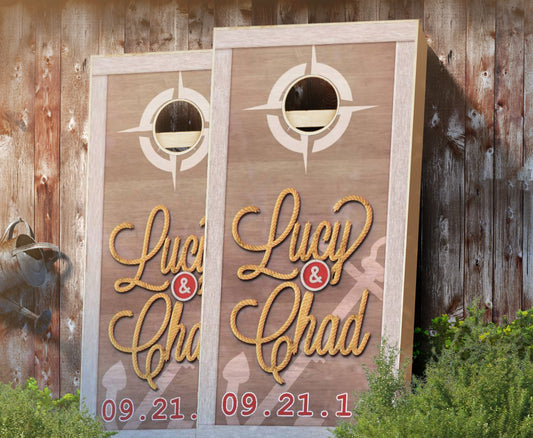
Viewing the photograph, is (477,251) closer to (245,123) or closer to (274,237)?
(274,237)

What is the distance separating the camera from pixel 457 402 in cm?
324

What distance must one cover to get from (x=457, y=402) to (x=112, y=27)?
3.52m

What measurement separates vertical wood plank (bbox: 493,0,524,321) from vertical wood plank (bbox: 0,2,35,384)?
315 cm

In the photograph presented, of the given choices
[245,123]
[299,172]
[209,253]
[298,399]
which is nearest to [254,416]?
[298,399]

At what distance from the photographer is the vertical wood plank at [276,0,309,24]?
5.01 m

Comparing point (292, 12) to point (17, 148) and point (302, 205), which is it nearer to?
point (302, 205)

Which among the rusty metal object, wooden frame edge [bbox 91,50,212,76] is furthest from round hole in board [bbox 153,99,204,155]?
the rusty metal object

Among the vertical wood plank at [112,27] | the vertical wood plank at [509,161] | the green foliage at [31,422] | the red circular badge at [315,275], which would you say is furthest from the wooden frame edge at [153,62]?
the green foliage at [31,422]

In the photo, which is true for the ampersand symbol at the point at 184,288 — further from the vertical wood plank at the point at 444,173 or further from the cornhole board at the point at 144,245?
the vertical wood plank at the point at 444,173

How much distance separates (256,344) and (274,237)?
604mm

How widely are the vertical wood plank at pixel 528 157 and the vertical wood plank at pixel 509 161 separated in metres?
0.03

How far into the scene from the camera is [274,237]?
438 cm

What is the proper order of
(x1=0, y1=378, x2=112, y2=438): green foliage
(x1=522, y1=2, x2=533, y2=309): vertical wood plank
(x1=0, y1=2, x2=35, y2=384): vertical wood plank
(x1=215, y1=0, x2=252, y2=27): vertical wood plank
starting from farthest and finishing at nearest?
(x1=0, y1=2, x2=35, y2=384): vertical wood plank
(x1=215, y1=0, x2=252, y2=27): vertical wood plank
(x1=522, y1=2, x2=533, y2=309): vertical wood plank
(x1=0, y1=378, x2=112, y2=438): green foliage

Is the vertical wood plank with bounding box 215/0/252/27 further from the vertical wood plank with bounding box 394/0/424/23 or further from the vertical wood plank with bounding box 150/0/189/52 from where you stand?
the vertical wood plank with bounding box 394/0/424/23
